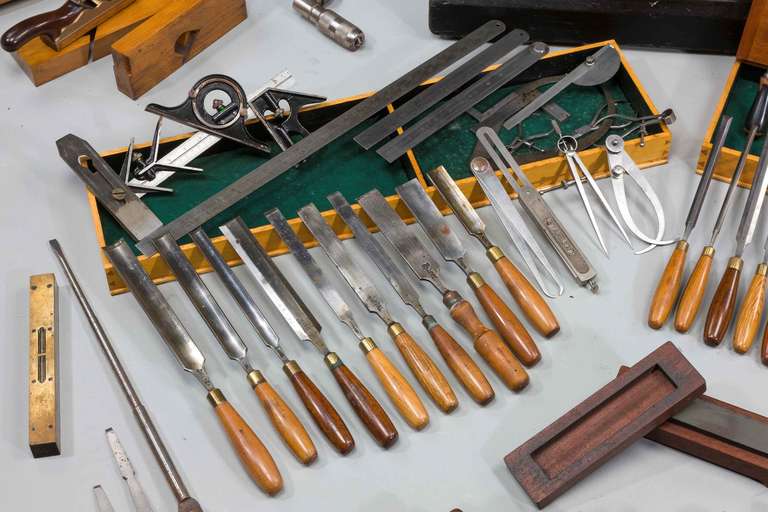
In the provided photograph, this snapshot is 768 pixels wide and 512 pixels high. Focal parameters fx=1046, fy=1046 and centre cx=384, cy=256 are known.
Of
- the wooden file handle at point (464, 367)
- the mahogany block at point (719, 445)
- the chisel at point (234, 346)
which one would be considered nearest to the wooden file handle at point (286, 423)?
the chisel at point (234, 346)

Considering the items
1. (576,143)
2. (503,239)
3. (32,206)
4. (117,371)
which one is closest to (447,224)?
(503,239)

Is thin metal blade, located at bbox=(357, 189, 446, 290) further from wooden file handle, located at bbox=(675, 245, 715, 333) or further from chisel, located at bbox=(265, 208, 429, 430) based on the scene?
wooden file handle, located at bbox=(675, 245, 715, 333)

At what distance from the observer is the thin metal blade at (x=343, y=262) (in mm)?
2402

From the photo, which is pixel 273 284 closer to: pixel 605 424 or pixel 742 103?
pixel 605 424

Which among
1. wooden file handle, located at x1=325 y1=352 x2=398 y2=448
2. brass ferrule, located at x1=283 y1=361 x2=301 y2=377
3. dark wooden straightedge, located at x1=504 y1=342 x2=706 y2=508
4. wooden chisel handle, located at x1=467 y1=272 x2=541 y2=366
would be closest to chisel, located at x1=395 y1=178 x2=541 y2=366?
wooden chisel handle, located at x1=467 y1=272 x2=541 y2=366

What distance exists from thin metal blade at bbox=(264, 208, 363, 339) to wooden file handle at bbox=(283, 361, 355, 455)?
188 millimetres

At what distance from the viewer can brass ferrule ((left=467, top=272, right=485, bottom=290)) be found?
239 cm

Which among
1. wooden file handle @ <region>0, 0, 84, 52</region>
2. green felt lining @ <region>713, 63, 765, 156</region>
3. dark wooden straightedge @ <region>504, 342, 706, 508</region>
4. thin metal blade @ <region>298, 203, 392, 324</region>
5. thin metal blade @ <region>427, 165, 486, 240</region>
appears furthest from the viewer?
wooden file handle @ <region>0, 0, 84, 52</region>

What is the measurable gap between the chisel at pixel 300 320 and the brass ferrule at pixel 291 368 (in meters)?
0.07

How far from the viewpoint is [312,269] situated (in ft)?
8.13

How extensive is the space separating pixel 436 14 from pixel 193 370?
1301 mm

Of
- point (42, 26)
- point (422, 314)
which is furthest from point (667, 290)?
point (42, 26)

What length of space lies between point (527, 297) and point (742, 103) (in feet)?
3.08

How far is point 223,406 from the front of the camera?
2.23 meters
